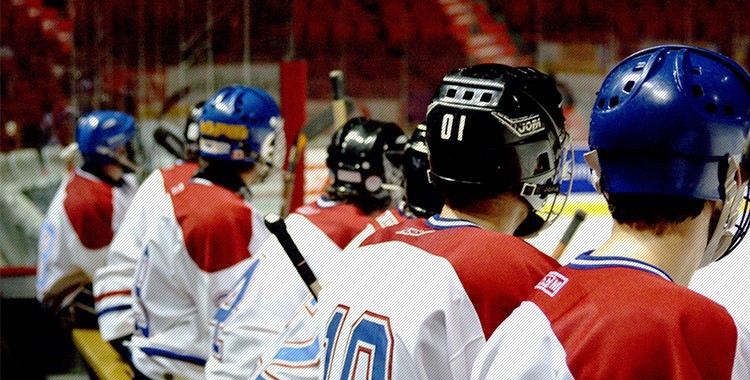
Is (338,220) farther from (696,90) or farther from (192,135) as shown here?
(192,135)

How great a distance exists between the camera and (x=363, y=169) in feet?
7.19

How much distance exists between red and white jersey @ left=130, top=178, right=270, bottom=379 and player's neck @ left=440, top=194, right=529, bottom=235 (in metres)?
1.18

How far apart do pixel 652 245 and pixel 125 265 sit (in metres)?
2.37

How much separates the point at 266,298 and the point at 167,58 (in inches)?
126

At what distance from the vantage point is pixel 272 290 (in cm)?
201

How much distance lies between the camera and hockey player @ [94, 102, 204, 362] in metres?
2.92

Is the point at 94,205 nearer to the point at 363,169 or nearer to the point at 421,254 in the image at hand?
the point at 363,169

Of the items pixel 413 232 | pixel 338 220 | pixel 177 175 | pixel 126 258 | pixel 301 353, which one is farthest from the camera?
pixel 126 258

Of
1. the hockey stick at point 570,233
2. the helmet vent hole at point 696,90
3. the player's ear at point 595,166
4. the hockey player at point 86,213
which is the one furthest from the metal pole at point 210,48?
the helmet vent hole at point 696,90

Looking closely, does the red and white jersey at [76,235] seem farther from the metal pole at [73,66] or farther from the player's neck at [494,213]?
the player's neck at [494,213]

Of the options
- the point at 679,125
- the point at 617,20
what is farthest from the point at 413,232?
the point at 617,20

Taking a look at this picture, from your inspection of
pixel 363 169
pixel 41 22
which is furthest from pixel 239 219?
pixel 41 22

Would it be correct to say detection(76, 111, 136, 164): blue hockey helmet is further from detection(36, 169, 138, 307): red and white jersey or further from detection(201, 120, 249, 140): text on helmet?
detection(201, 120, 249, 140): text on helmet

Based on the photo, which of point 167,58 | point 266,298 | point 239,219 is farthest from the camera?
point 167,58
